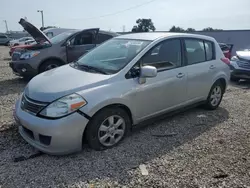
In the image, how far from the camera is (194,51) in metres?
4.37

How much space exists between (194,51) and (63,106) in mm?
2770

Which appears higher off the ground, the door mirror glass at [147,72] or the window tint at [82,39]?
the window tint at [82,39]

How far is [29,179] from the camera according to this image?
8.64ft

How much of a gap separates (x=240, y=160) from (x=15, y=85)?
6.36 metres

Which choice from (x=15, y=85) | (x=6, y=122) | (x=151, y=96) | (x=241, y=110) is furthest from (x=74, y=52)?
(x=241, y=110)

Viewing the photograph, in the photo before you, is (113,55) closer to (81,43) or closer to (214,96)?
(214,96)

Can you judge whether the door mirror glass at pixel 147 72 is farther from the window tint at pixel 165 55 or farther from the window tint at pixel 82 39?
the window tint at pixel 82 39

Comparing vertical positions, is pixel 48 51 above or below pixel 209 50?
below

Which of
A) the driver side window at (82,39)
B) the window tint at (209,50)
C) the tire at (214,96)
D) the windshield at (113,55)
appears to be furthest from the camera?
A: the driver side window at (82,39)

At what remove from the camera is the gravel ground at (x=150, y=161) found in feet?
8.70

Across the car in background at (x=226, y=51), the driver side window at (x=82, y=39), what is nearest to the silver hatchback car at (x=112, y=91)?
the driver side window at (x=82, y=39)

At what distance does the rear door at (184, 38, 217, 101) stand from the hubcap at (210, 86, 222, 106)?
29 centimetres

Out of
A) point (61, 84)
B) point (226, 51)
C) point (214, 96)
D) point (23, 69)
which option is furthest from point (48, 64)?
point (226, 51)

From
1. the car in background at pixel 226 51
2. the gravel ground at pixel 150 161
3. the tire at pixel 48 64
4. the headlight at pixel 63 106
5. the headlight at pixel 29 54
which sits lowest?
the gravel ground at pixel 150 161
